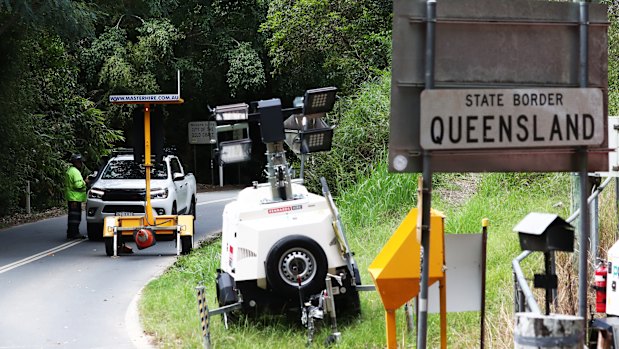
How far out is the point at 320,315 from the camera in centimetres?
1012

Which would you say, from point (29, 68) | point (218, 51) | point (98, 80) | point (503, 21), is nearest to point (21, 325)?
point (503, 21)

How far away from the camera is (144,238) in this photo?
58.6ft

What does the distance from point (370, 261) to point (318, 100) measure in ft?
14.4

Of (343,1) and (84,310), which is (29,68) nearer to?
(343,1)

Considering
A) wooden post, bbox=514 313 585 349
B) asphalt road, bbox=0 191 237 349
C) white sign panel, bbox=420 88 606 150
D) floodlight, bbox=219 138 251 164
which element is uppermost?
white sign panel, bbox=420 88 606 150

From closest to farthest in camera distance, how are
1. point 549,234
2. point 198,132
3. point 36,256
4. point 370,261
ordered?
point 549,234 → point 370,261 → point 36,256 → point 198,132

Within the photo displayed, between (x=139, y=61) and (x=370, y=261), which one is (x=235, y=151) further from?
(x=139, y=61)

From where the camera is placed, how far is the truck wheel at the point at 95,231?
21.3 metres

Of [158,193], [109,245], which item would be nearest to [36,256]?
[109,245]

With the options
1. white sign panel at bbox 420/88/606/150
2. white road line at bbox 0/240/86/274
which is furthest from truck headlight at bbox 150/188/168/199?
white sign panel at bbox 420/88/606/150

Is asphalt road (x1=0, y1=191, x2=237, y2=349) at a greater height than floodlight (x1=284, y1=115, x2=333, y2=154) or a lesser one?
lesser

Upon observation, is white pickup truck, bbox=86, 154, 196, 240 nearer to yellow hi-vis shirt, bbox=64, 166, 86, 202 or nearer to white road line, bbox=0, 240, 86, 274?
yellow hi-vis shirt, bbox=64, 166, 86, 202

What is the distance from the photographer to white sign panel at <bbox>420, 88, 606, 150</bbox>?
18.7ft

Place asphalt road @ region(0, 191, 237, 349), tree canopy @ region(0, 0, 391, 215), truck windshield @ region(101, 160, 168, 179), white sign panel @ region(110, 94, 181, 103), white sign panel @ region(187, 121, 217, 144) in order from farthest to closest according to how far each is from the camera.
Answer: white sign panel @ region(187, 121, 217, 144) < tree canopy @ region(0, 0, 391, 215) < truck windshield @ region(101, 160, 168, 179) < white sign panel @ region(110, 94, 181, 103) < asphalt road @ region(0, 191, 237, 349)
